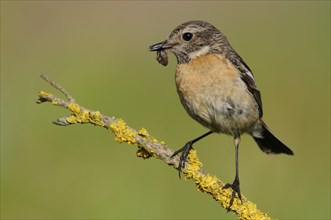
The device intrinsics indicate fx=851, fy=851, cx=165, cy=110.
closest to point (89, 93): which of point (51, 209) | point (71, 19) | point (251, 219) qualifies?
point (51, 209)

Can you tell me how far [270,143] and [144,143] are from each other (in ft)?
9.45

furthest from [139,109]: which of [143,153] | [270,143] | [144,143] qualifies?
[144,143]

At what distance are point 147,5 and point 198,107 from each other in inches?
356

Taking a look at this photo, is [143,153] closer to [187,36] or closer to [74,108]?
[74,108]

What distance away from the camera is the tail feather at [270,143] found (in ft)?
23.8

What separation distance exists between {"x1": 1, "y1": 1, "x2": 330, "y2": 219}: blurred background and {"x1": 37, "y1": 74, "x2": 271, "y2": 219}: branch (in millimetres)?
3301

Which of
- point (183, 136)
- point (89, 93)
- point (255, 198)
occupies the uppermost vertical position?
point (89, 93)

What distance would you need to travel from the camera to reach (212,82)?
20.5ft

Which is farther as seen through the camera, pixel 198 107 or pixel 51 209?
pixel 51 209

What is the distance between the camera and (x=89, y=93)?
1090 cm

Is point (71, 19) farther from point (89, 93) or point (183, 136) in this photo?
point (183, 136)

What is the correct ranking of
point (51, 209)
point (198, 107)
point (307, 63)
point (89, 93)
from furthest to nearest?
point (307, 63), point (89, 93), point (51, 209), point (198, 107)

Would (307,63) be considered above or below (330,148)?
above

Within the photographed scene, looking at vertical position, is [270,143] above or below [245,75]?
below
